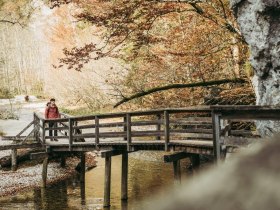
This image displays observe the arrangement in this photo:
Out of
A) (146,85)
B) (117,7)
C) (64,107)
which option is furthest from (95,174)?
(64,107)

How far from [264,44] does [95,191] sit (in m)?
8.35

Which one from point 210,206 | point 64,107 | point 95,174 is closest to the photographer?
point 210,206

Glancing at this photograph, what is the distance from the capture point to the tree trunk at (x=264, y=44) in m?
9.02

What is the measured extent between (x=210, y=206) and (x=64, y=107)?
4012cm

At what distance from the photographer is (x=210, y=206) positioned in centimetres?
53

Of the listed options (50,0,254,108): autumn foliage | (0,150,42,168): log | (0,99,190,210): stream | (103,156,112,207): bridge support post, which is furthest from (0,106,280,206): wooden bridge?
(50,0,254,108): autumn foliage

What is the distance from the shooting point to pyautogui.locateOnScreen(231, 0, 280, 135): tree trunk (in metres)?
9.02

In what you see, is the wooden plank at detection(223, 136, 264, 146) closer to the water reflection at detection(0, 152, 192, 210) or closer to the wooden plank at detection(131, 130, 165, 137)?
the wooden plank at detection(131, 130, 165, 137)

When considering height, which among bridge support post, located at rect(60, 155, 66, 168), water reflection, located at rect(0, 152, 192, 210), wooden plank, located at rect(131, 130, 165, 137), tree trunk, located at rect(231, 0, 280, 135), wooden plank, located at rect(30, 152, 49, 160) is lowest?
→ water reflection, located at rect(0, 152, 192, 210)

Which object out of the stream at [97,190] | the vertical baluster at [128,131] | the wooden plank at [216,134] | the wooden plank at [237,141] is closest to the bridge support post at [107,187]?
the stream at [97,190]

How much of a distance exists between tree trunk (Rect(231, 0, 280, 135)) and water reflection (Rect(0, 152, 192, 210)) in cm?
467

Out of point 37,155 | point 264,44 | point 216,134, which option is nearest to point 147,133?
point 264,44

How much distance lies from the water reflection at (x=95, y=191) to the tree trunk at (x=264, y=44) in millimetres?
4675

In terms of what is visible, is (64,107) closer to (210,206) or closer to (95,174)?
(95,174)
